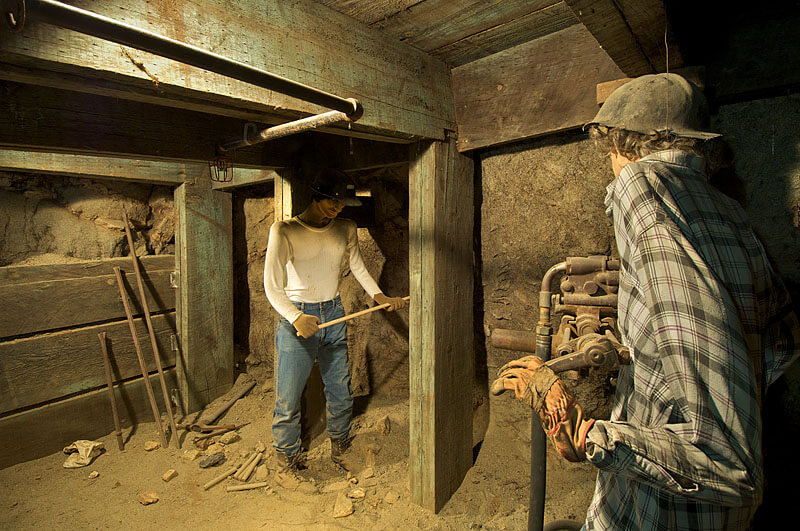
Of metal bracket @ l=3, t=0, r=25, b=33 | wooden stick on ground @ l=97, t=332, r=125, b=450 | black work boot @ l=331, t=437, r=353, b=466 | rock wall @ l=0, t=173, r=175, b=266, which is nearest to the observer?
metal bracket @ l=3, t=0, r=25, b=33

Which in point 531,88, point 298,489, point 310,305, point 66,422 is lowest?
point 298,489

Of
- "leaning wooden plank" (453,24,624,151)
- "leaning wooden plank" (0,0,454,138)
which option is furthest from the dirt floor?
"leaning wooden plank" (0,0,454,138)

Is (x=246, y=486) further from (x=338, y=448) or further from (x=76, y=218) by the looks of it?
(x=76, y=218)

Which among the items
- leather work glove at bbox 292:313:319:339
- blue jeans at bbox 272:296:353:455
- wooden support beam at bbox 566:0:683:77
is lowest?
blue jeans at bbox 272:296:353:455

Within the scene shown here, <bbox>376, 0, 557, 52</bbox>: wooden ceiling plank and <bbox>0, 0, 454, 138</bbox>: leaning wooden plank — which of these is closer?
<bbox>0, 0, 454, 138</bbox>: leaning wooden plank

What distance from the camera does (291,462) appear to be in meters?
2.77

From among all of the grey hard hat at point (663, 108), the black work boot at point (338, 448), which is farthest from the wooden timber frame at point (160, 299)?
the grey hard hat at point (663, 108)

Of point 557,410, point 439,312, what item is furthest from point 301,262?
point 557,410

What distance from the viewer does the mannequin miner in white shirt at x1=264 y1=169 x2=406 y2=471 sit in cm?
257

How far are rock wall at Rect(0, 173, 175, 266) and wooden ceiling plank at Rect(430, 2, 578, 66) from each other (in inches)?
118

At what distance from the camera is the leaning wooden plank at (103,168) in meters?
2.68

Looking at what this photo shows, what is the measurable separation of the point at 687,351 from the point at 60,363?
150 inches

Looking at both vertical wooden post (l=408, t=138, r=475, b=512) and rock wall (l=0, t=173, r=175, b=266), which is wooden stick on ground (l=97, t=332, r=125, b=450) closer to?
rock wall (l=0, t=173, r=175, b=266)

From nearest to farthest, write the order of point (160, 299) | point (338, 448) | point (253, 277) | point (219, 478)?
point (219, 478)
point (338, 448)
point (160, 299)
point (253, 277)
